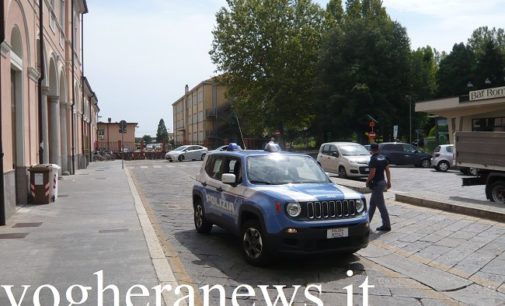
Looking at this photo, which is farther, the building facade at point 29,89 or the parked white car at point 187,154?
the parked white car at point 187,154

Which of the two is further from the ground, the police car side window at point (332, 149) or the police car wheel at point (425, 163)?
the police car side window at point (332, 149)

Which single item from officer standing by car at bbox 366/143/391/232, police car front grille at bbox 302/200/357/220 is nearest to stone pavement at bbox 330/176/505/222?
officer standing by car at bbox 366/143/391/232

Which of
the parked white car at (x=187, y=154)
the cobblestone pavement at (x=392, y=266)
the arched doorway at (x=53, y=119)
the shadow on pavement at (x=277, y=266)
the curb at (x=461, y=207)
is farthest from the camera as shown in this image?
the parked white car at (x=187, y=154)

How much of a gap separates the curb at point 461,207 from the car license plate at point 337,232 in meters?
4.67

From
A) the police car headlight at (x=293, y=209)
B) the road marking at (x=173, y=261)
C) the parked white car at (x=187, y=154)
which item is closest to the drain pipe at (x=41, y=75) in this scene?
the road marking at (x=173, y=261)

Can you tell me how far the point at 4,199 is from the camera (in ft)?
33.0

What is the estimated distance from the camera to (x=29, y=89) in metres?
14.2

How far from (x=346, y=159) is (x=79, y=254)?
15.0 metres

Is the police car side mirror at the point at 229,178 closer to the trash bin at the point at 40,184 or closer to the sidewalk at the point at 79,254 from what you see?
the sidewalk at the point at 79,254

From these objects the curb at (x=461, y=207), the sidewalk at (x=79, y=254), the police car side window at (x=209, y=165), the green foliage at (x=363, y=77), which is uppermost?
the green foliage at (x=363, y=77)

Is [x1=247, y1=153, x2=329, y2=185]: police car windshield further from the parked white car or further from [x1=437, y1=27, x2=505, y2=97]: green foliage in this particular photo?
[x1=437, y1=27, x2=505, y2=97]: green foliage

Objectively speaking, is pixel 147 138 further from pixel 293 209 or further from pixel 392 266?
pixel 293 209

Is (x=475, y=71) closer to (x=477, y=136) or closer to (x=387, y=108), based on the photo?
→ (x=387, y=108)

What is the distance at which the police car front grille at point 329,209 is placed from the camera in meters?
6.57
